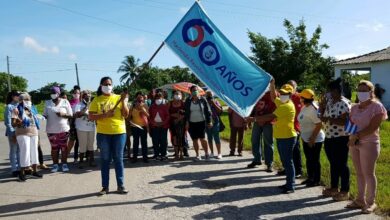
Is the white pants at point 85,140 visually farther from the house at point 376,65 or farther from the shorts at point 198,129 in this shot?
the house at point 376,65

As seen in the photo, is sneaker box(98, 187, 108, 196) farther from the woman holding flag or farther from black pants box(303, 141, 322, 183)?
the woman holding flag

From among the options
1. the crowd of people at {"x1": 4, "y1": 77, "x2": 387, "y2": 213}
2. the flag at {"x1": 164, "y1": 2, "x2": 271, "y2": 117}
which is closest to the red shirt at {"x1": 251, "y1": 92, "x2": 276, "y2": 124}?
the crowd of people at {"x1": 4, "y1": 77, "x2": 387, "y2": 213}

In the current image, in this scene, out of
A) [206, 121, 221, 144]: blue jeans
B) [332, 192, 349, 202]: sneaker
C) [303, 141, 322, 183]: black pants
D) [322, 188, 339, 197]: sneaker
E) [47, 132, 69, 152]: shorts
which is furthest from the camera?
[206, 121, 221, 144]: blue jeans

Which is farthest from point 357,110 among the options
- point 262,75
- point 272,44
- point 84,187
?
point 272,44

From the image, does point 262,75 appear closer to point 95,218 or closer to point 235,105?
point 235,105

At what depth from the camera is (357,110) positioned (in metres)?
5.78

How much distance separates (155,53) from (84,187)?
286 cm

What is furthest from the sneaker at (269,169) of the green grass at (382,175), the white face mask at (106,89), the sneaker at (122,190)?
the white face mask at (106,89)

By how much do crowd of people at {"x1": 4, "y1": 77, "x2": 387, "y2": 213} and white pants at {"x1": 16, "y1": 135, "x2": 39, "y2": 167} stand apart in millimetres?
19

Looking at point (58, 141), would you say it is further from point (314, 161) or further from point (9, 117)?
point (314, 161)

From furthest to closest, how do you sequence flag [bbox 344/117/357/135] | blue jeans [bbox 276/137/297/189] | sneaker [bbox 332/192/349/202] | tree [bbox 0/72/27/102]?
tree [bbox 0/72/27/102] < blue jeans [bbox 276/137/297/189] < sneaker [bbox 332/192/349/202] < flag [bbox 344/117/357/135]

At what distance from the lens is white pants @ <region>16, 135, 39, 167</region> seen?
26.7 feet

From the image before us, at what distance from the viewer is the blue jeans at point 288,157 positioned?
22.0 ft

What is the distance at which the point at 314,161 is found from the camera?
7.29 m
